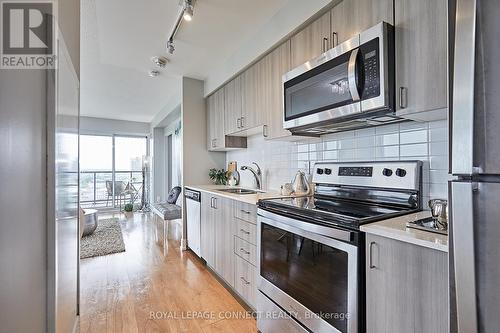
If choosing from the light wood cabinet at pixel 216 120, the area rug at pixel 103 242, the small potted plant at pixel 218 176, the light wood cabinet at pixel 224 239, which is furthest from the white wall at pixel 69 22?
the area rug at pixel 103 242

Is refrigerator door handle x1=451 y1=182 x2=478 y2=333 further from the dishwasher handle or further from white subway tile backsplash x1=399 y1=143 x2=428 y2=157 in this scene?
the dishwasher handle

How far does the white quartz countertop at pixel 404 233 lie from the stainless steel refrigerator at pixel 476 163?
8.4 inches

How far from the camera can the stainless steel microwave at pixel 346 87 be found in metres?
1.31

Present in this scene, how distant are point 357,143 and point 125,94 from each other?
4.26m

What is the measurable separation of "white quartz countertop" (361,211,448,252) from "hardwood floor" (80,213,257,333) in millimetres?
1282

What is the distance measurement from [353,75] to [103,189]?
23.7ft

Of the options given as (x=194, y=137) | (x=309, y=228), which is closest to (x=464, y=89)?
(x=309, y=228)

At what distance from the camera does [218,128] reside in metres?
3.34

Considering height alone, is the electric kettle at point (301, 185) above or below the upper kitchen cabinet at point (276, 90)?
below

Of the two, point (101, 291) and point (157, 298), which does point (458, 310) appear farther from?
point (101, 291)

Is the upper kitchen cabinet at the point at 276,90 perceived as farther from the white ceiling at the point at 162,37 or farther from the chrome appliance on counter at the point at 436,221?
the chrome appliance on counter at the point at 436,221

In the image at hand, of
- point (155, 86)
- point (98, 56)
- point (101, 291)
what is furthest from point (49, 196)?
point (155, 86)

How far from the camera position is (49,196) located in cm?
→ 93

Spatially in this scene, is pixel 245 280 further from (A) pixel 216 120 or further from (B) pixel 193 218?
(A) pixel 216 120
